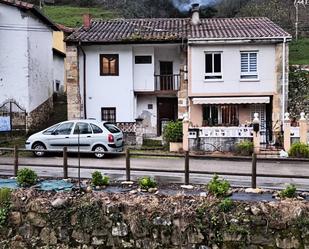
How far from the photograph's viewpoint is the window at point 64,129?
2195 centimetres

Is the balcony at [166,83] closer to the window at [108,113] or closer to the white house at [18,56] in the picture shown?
the window at [108,113]

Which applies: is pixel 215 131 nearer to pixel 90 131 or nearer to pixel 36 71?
pixel 90 131

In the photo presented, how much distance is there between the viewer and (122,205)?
12328 millimetres

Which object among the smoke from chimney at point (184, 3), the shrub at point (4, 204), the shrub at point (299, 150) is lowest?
the shrub at point (4, 204)

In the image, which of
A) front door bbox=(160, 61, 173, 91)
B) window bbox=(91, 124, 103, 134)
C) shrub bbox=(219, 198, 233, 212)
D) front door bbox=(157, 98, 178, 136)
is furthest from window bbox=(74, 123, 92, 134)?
shrub bbox=(219, 198, 233, 212)

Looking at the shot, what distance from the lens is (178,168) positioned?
18344 millimetres

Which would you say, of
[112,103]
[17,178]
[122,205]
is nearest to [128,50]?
[112,103]

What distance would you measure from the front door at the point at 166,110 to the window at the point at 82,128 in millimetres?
7972

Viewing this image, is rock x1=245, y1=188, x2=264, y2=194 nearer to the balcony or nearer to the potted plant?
the potted plant

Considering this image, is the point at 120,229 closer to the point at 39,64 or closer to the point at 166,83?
the point at 166,83

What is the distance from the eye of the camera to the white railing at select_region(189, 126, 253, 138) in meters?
23.2

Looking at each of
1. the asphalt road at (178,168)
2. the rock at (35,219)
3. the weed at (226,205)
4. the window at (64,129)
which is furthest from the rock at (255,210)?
the window at (64,129)

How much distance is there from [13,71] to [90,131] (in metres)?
8.69

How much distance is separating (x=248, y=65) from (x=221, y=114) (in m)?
3.06
